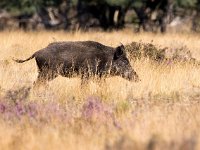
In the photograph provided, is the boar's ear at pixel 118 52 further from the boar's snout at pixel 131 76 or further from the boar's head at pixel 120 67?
the boar's snout at pixel 131 76

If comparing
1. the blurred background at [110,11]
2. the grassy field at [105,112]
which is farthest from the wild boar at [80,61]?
the blurred background at [110,11]

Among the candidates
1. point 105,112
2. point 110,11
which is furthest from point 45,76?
point 110,11

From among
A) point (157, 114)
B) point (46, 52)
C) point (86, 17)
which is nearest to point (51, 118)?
point (157, 114)

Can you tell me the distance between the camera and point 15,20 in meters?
37.1

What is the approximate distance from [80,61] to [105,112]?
2.91 m

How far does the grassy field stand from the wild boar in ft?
0.70

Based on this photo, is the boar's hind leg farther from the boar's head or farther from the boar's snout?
the boar's snout

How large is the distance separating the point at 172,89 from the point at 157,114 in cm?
246

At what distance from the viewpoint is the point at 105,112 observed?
24.5ft

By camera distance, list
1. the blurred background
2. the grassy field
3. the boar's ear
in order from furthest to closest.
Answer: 1. the blurred background
2. the boar's ear
3. the grassy field

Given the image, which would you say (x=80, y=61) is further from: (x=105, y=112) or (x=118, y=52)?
(x=105, y=112)

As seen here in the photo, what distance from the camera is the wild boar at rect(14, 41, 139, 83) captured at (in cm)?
1002

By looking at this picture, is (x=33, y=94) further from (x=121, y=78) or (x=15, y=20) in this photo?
(x=15, y=20)

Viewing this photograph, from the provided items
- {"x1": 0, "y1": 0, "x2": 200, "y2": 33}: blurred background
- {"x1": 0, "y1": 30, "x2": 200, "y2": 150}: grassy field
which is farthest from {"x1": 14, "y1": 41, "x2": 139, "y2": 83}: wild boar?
{"x1": 0, "y1": 0, "x2": 200, "y2": 33}: blurred background
